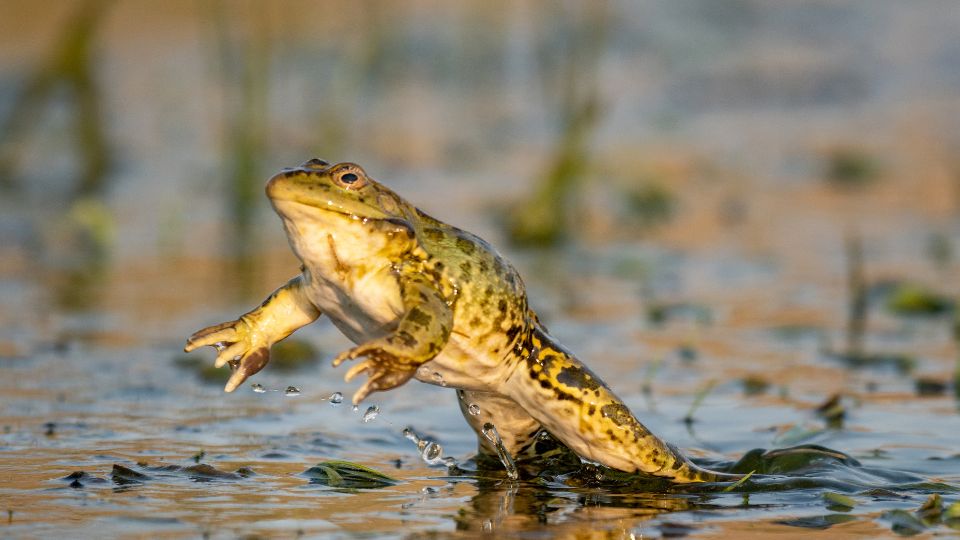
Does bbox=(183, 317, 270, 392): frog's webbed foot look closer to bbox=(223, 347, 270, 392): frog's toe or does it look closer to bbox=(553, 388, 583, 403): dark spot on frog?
bbox=(223, 347, 270, 392): frog's toe

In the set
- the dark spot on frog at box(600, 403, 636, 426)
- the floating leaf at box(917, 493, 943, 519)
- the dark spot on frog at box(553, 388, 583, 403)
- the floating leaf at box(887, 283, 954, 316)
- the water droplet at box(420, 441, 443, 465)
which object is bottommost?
the floating leaf at box(917, 493, 943, 519)

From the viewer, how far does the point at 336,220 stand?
440cm

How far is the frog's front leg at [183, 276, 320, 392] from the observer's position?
4742mm

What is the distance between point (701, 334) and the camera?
8117mm

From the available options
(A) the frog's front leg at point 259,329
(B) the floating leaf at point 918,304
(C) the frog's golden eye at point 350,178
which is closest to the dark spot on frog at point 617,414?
(A) the frog's front leg at point 259,329

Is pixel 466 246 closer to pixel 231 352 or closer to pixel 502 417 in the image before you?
pixel 502 417

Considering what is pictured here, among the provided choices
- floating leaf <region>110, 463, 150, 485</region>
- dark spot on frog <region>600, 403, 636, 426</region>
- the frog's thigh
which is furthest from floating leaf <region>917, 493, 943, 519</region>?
floating leaf <region>110, 463, 150, 485</region>

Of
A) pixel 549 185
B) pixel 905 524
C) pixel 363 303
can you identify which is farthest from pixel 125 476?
pixel 549 185

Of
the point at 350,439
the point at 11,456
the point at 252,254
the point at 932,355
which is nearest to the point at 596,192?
the point at 252,254

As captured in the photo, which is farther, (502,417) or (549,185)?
(549,185)

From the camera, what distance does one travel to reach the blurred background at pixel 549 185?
22.5ft

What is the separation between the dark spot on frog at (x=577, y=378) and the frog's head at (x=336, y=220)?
0.69 metres

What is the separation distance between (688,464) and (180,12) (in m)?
14.6

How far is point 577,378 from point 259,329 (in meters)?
1.03
